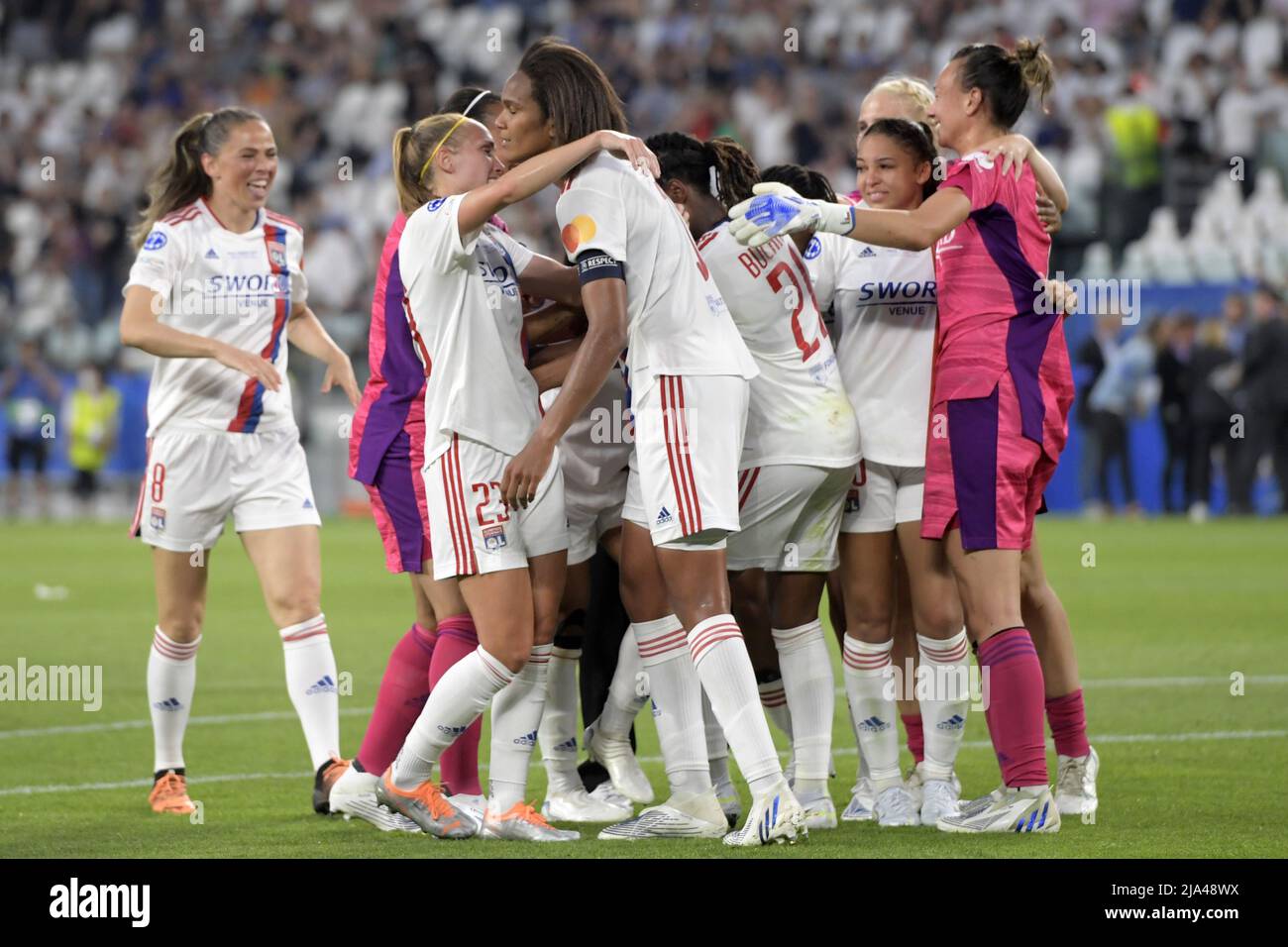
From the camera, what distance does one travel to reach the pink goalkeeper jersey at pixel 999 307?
5.79m

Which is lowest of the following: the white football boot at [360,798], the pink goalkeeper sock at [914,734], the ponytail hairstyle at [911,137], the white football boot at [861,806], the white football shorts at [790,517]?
the white football boot at [861,806]

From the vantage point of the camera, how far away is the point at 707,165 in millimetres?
6340

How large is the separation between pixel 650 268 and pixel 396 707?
1.90 meters

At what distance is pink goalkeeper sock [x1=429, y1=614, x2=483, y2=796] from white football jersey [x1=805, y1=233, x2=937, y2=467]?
155 centimetres

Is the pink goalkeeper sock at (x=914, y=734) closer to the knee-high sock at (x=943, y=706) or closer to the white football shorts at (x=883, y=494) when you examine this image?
the knee-high sock at (x=943, y=706)

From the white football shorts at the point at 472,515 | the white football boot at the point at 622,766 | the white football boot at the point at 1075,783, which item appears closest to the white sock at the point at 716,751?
the white football boot at the point at 622,766

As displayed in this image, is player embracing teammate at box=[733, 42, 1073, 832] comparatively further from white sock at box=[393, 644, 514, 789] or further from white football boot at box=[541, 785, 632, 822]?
white sock at box=[393, 644, 514, 789]

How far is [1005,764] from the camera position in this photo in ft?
18.9

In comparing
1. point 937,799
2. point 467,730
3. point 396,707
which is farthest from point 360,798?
point 937,799

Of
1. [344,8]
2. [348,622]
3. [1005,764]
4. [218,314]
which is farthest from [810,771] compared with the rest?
[344,8]

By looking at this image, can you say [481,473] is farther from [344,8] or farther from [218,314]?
[344,8]

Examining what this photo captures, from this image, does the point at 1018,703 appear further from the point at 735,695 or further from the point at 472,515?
the point at 472,515

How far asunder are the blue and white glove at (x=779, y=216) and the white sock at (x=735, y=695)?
1.19m
